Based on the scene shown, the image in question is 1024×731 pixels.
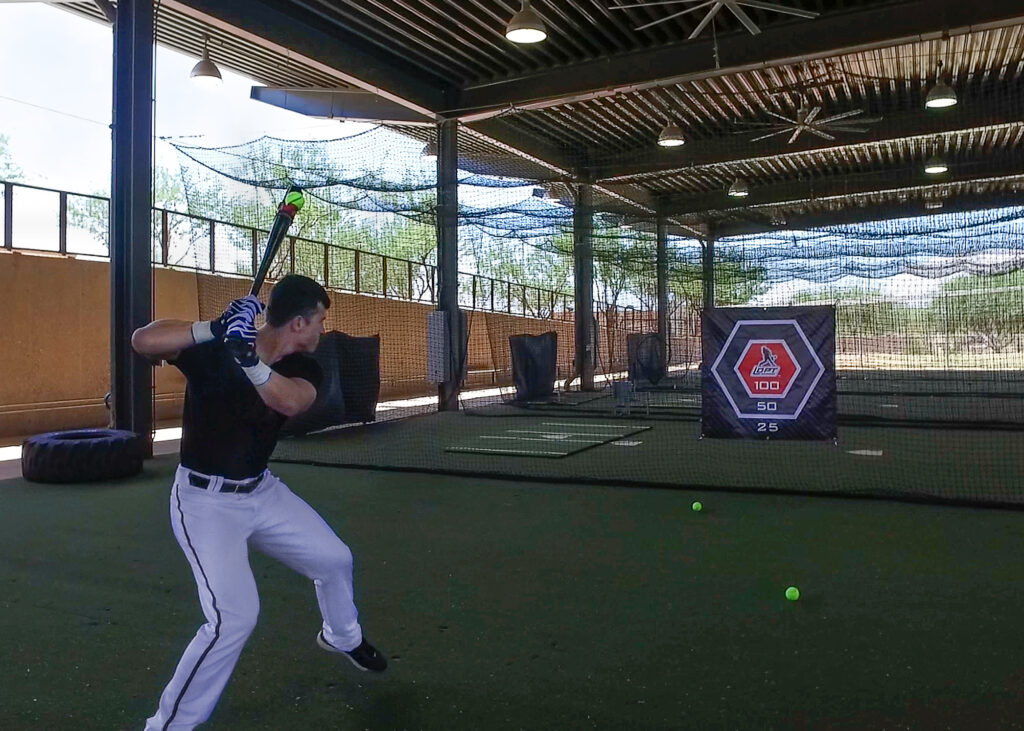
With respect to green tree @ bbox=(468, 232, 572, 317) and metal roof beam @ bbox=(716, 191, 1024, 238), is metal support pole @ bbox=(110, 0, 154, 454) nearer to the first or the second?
green tree @ bbox=(468, 232, 572, 317)

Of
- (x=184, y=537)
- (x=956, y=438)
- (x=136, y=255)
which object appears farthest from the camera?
(x=956, y=438)

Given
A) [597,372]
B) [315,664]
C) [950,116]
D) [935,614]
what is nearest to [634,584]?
[935,614]

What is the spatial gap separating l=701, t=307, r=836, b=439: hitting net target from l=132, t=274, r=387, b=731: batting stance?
4496mm

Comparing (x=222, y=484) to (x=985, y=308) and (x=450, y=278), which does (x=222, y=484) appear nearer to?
(x=450, y=278)

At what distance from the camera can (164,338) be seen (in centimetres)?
195

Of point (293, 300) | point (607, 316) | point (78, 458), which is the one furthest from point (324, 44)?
point (293, 300)

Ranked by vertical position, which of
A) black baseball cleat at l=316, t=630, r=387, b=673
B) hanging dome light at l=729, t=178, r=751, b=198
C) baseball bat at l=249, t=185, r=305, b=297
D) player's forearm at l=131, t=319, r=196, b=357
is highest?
hanging dome light at l=729, t=178, r=751, b=198

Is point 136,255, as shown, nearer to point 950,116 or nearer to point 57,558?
point 57,558

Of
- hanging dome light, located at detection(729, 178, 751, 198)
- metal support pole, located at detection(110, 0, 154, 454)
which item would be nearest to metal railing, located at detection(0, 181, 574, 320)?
metal support pole, located at detection(110, 0, 154, 454)

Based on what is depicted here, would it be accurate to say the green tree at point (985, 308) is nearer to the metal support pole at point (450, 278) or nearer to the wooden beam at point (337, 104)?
the metal support pole at point (450, 278)

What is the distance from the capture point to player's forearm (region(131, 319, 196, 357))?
76.7 inches

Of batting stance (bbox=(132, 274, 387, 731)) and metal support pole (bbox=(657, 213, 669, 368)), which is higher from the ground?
metal support pole (bbox=(657, 213, 669, 368))

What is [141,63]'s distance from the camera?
6816 mm

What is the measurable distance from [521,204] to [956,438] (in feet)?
16.8
